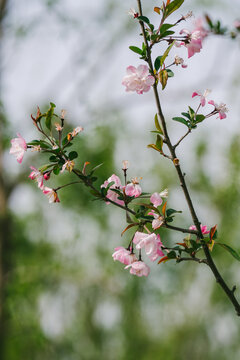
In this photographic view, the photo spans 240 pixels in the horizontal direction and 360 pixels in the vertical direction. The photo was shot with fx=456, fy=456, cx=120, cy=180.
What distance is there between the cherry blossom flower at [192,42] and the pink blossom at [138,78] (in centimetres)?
12

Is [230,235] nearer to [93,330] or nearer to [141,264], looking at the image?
[93,330]

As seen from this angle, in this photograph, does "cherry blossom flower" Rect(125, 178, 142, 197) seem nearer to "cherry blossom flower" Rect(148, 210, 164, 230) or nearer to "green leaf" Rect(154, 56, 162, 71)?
"cherry blossom flower" Rect(148, 210, 164, 230)

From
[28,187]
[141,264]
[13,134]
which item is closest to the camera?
[141,264]

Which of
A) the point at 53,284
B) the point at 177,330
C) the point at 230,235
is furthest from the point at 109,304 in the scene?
the point at 230,235

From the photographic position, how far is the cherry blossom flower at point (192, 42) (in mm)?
982

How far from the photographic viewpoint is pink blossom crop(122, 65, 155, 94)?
3.14 feet

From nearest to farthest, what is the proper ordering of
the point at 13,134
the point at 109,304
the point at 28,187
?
the point at 13,134
the point at 28,187
the point at 109,304

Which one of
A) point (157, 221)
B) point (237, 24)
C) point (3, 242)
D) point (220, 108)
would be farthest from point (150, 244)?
point (3, 242)

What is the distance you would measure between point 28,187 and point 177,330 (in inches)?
159

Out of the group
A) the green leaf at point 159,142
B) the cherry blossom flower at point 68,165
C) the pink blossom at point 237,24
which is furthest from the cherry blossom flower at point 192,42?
the pink blossom at point 237,24

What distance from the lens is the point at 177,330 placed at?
8422 millimetres

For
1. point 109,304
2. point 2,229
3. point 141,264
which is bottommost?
point 141,264

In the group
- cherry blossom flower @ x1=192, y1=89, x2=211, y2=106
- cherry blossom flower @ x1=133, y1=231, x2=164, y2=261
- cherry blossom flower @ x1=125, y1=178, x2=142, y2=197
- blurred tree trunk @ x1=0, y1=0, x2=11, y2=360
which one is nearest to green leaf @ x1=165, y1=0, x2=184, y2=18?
cherry blossom flower @ x1=192, y1=89, x2=211, y2=106

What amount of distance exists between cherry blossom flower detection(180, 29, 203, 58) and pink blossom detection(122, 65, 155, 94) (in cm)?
12
